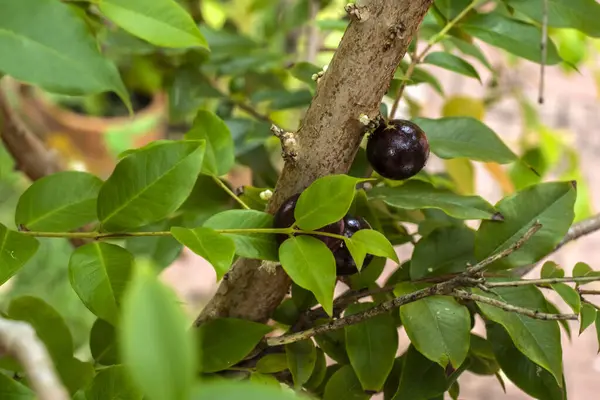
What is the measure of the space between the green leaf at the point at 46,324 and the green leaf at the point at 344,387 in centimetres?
15

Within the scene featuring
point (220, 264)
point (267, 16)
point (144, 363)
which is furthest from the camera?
point (267, 16)

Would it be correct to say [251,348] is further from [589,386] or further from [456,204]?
[589,386]

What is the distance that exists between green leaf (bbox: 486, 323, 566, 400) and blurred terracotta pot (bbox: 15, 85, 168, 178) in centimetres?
112

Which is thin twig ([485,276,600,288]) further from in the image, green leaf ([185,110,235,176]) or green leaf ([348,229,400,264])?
green leaf ([185,110,235,176])

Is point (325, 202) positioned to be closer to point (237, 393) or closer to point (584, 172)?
point (237, 393)

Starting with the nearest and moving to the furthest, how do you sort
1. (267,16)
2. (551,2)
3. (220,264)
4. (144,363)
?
(144,363) < (220,264) < (551,2) < (267,16)

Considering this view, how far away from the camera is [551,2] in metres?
0.39

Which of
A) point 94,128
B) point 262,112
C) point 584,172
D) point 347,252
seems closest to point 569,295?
point 347,252

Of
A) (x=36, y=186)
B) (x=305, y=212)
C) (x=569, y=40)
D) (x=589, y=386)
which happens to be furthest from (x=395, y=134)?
(x=589, y=386)

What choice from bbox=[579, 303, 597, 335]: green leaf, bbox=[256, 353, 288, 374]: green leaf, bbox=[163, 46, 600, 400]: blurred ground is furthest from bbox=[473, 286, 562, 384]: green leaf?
bbox=[163, 46, 600, 400]: blurred ground

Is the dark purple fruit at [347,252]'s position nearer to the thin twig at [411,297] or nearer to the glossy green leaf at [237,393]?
the thin twig at [411,297]

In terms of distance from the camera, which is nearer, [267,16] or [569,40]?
[569,40]

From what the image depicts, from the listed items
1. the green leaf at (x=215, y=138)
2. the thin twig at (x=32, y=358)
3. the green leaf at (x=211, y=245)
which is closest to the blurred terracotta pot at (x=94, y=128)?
the green leaf at (x=215, y=138)

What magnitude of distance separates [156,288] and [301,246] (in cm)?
16
